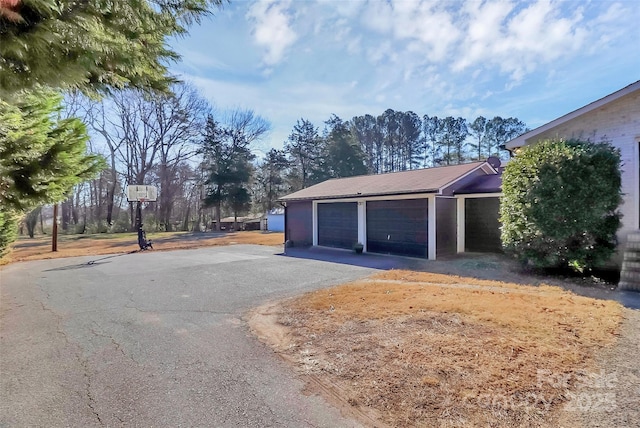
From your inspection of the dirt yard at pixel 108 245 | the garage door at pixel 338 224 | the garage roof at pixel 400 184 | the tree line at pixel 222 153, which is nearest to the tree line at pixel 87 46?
the garage roof at pixel 400 184

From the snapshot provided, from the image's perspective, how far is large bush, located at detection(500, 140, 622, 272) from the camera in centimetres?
745

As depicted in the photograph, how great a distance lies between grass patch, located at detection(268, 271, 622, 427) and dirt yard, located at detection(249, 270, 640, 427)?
0.01 m

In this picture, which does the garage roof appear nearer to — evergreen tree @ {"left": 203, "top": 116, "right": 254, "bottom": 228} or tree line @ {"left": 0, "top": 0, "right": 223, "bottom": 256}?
tree line @ {"left": 0, "top": 0, "right": 223, "bottom": 256}

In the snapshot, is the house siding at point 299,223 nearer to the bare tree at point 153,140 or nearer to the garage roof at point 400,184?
the garage roof at point 400,184

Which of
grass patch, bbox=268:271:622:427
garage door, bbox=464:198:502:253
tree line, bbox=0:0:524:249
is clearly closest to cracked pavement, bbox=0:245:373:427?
grass patch, bbox=268:271:622:427

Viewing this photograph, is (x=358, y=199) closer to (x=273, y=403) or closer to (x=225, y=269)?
(x=225, y=269)

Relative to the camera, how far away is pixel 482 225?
41.8ft

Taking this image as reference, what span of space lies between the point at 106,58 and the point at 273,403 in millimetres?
2864

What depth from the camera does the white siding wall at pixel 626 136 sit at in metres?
7.89

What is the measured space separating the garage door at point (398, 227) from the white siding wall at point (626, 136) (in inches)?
207

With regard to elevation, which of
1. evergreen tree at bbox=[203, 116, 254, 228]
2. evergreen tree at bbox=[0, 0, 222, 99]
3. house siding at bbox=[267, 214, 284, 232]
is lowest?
house siding at bbox=[267, 214, 284, 232]

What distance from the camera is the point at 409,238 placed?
12680 millimetres

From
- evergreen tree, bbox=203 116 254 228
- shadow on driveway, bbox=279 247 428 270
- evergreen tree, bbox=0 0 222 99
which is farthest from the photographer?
evergreen tree, bbox=203 116 254 228

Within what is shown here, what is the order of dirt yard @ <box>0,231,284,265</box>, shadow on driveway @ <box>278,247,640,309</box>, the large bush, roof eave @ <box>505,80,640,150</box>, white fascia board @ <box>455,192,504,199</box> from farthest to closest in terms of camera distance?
dirt yard @ <box>0,231,284,265</box> < white fascia board @ <box>455,192,504,199</box> < roof eave @ <box>505,80,640,150</box> < the large bush < shadow on driveway @ <box>278,247,640,309</box>
